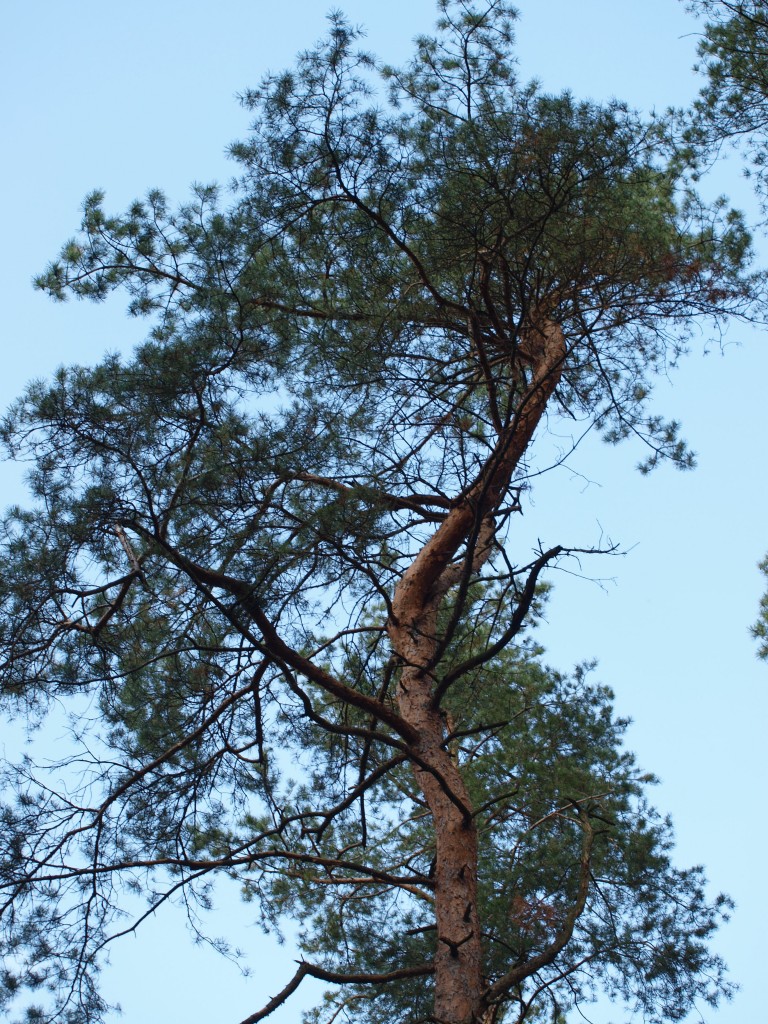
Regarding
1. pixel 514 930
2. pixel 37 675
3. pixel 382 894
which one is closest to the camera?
pixel 37 675

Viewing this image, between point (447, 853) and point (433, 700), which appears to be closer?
point (447, 853)

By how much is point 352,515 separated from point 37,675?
62.7 inches

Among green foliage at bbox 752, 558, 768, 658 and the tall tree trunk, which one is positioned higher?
green foliage at bbox 752, 558, 768, 658

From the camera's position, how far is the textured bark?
13.3 feet

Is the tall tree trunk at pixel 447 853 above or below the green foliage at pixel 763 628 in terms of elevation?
below

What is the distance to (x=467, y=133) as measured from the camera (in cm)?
512

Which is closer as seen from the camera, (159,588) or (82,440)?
(82,440)

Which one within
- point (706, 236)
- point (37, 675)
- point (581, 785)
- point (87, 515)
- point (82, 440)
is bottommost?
point (37, 675)

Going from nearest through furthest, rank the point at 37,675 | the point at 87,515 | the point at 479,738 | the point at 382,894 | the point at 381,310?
the point at 87,515, the point at 37,675, the point at 381,310, the point at 382,894, the point at 479,738

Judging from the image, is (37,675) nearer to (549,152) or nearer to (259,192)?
(259,192)

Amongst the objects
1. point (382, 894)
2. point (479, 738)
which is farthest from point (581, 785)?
point (382, 894)

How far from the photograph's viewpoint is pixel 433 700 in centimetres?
466

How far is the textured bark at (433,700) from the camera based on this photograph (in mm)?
4066

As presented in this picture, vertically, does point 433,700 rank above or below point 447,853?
above
